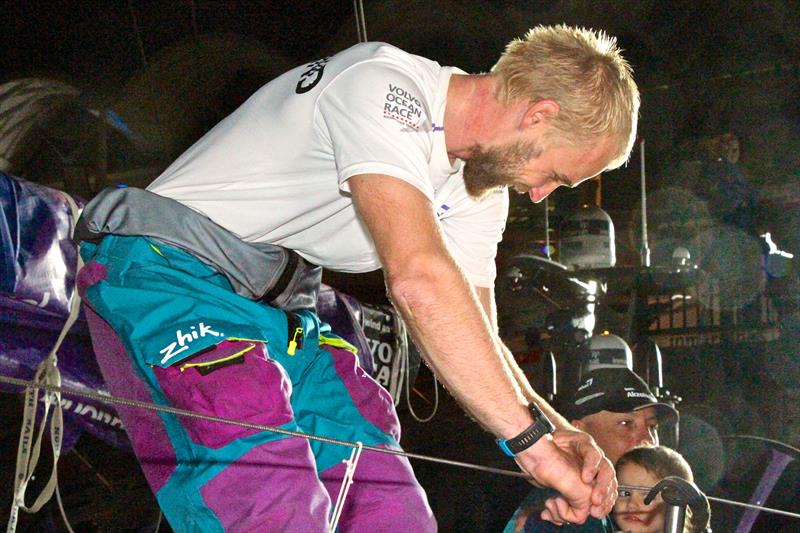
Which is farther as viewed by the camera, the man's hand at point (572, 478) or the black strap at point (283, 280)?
the black strap at point (283, 280)

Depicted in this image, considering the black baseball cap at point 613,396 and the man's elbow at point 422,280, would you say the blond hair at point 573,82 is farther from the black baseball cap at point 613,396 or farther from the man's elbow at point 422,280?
the black baseball cap at point 613,396

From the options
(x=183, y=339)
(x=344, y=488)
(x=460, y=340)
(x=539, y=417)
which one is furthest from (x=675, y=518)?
(x=183, y=339)

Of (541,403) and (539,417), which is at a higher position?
(539,417)

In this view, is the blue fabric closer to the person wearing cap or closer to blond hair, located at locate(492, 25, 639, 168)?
blond hair, located at locate(492, 25, 639, 168)

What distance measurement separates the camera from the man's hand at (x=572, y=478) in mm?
1055

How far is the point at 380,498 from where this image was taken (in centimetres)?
133

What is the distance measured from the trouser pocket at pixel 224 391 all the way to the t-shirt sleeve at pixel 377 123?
0.28 m

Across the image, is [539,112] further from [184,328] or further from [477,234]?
[184,328]

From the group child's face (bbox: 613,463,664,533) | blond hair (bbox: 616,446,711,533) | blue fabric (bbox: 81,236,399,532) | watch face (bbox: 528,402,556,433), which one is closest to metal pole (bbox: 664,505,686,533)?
watch face (bbox: 528,402,556,433)

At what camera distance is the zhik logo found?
1.09 m

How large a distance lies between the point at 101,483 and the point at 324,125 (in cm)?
203

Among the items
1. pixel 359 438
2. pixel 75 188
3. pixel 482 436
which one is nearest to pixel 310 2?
pixel 75 188

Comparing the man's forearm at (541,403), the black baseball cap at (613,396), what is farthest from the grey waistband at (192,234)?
the black baseball cap at (613,396)

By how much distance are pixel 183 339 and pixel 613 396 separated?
1.59m
